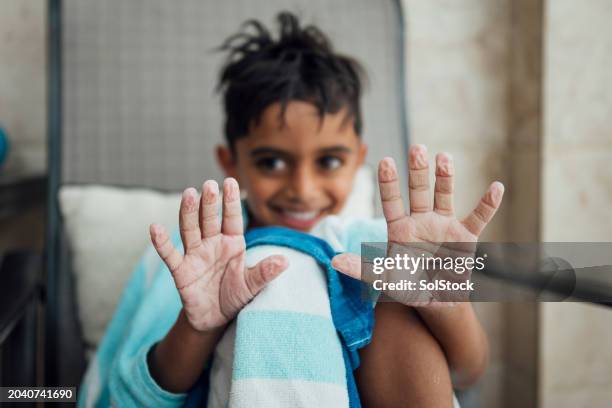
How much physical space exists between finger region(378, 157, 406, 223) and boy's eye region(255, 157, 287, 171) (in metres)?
0.33

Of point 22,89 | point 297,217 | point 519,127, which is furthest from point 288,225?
point 519,127

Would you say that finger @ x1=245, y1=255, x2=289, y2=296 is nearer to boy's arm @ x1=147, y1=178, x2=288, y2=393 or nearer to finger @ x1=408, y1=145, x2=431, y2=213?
boy's arm @ x1=147, y1=178, x2=288, y2=393

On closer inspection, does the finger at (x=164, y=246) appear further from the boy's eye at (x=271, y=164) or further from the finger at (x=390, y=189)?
the boy's eye at (x=271, y=164)

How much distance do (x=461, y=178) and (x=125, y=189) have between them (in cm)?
83

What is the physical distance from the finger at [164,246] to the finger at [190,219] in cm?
1

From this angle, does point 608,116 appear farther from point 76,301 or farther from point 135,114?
point 76,301

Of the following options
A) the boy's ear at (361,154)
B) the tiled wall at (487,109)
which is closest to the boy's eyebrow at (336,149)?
the boy's ear at (361,154)

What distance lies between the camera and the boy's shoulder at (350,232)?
1.90 feet

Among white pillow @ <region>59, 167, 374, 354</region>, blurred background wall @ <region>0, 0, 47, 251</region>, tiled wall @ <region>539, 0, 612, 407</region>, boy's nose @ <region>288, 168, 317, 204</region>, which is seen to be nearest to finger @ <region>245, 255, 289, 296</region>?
boy's nose @ <region>288, 168, 317, 204</region>

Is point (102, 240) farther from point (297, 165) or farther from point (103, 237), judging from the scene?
point (297, 165)

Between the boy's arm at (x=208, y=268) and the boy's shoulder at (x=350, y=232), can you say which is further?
the boy's shoulder at (x=350, y=232)

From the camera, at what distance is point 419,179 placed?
45 cm

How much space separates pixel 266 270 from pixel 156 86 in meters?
0.66

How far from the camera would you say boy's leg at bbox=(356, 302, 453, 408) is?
46cm
